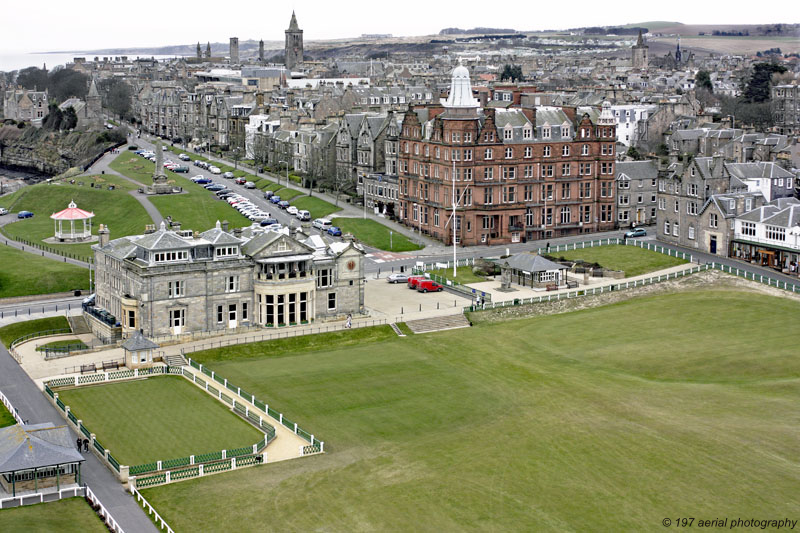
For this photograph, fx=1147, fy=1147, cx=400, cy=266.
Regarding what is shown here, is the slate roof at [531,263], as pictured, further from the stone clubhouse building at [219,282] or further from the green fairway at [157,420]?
the green fairway at [157,420]

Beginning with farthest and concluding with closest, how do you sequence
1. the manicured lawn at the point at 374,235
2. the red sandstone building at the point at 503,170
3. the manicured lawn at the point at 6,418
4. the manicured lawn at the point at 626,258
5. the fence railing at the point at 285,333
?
the red sandstone building at the point at 503,170 → the manicured lawn at the point at 374,235 → the manicured lawn at the point at 626,258 → the fence railing at the point at 285,333 → the manicured lawn at the point at 6,418

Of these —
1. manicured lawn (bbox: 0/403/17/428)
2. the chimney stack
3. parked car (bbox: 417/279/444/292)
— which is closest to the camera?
manicured lawn (bbox: 0/403/17/428)

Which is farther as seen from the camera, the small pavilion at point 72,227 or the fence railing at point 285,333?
the small pavilion at point 72,227

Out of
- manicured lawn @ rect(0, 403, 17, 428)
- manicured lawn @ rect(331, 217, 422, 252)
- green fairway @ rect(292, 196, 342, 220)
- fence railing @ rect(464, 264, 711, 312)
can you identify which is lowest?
manicured lawn @ rect(0, 403, 17, 428)

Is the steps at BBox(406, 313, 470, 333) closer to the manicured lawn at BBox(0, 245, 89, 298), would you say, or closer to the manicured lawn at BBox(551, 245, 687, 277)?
the manicured lawn at BBox(551, 245, 687, 277)

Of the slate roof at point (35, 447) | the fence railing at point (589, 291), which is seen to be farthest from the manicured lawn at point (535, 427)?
the slate roof at point (35, 447)

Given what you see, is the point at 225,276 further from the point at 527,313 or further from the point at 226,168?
the point at 226,168

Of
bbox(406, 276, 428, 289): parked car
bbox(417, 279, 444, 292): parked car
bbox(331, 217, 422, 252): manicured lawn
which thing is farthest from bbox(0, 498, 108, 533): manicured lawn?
bbox(331, 217, 422, 252): manicured lawn

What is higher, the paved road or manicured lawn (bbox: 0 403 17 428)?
manicured lawn (bbox: 0 403 17 428)
